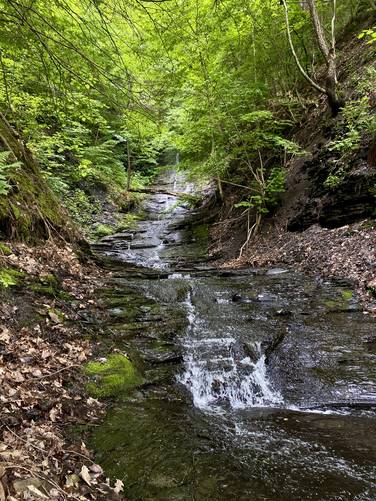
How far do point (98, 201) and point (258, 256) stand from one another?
1111 centimetres

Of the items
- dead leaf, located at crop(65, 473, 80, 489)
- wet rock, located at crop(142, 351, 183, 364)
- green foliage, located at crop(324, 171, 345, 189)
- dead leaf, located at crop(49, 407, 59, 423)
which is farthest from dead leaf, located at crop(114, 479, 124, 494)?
green foliage, located at crop(324, 171, 345, 189)

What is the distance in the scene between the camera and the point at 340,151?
33.9 feet

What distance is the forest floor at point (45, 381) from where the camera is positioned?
3.02 metres

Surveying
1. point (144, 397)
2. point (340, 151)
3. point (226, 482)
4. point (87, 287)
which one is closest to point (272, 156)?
point (340, 151)

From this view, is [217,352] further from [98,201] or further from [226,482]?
[98,201]

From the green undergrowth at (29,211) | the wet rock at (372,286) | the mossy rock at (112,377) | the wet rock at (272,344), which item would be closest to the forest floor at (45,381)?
the mossy rock at (112,377)

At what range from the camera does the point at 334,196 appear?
995 cm

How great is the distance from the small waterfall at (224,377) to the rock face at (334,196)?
4748 mm

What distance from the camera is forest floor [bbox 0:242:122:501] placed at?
3020 millimetres

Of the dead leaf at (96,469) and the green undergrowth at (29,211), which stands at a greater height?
the green undergrowth at (29,211)

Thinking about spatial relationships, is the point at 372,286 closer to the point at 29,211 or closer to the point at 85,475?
the point at 85,475

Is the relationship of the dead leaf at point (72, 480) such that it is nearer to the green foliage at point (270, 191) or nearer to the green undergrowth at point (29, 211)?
the green undergrowth at point (29, 211)

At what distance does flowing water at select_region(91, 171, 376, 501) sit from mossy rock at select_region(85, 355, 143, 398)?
0.16 meters

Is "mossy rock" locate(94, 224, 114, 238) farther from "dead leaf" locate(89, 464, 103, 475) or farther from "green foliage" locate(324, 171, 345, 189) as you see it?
"dead leaf" locate(89, 464, 103, 475)
